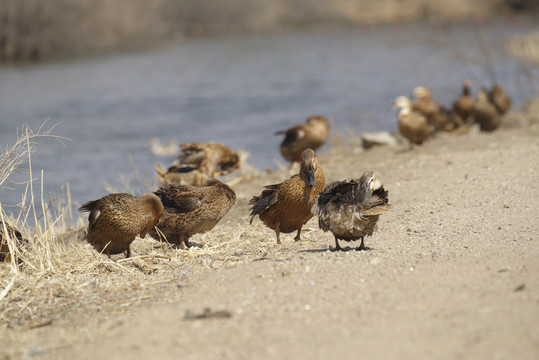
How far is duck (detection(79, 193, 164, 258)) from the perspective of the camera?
655 centimetres

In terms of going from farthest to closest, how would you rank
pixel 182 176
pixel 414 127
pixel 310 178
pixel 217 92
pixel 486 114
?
pixel 217 92 < pixel 486 114 < pixel 414 127 < pixel 182 176 < pixel 310 178

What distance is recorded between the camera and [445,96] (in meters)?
19.0

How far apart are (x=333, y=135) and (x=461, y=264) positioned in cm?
937

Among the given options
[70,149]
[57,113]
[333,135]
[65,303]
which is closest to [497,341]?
[65,303]

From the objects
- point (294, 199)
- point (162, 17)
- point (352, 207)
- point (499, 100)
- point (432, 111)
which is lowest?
point (432, 111)

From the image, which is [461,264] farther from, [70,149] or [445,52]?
[445,52]

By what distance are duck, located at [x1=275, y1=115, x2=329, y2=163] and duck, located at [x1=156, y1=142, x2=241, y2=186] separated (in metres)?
1.41

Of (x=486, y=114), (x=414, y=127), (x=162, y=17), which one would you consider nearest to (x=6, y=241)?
(x=414, y=127)

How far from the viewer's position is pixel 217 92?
24.5 metres

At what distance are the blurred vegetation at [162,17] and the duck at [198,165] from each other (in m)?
14.5

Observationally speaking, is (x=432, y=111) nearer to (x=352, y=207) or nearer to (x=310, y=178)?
(x=310, y=178)

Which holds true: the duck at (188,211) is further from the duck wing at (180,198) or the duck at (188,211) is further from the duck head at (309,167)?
the duck head at (309,167)

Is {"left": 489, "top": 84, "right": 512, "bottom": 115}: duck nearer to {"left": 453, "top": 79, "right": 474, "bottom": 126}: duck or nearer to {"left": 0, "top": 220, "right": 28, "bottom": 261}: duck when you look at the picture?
{"left": 453, "top": 79, "right": 474, "bottom": 126}: duck

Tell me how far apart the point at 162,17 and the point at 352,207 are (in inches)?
1332
